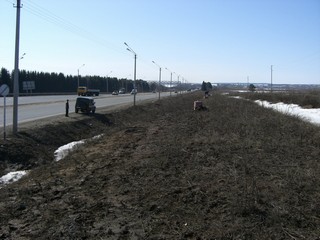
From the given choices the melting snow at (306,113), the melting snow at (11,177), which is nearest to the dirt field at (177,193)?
the melting snow at (11,177)

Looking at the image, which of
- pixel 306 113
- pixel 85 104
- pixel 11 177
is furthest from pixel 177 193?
pixel 85 104

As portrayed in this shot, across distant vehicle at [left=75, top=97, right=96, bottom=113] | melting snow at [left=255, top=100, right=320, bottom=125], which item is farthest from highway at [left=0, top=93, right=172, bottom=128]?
melting snow at [left=255, top=100, right=320, bottom=125]

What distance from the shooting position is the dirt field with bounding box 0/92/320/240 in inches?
249

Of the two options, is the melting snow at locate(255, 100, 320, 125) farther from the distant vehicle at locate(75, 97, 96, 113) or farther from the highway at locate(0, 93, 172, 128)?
the highway at locate(0, 93, 172, 128)

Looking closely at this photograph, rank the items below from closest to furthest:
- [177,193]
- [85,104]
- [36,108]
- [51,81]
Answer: [177,193], [85,104], [36,108], [51,81]

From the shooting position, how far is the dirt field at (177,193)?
6.32 m

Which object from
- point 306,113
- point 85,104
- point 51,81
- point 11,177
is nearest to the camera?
point 11,177

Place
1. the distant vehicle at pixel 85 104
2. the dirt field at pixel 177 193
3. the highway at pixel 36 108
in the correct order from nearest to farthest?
the dirt field at pixel 177 193 → the highway at pixel 36 108 → the distant vehicle at pixel 85 104

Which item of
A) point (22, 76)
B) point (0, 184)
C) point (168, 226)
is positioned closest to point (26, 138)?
point (0, 184)

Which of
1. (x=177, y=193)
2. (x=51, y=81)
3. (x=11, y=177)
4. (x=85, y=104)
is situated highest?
(x=51, y=81)

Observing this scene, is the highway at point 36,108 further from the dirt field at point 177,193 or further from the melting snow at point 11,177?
the dirt field at point 177,193

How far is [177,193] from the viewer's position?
8.21 m

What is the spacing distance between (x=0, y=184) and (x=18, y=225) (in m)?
5.36

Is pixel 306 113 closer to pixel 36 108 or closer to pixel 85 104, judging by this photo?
pixel 85 104
